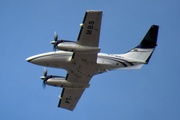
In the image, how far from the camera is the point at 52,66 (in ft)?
96.6

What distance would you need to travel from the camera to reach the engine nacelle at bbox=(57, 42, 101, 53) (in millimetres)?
26469

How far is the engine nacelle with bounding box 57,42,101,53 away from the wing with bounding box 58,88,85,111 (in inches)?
377

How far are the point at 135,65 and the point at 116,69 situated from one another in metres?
2.55

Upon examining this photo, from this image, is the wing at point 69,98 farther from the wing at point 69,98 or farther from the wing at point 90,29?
the wing at point 90,29

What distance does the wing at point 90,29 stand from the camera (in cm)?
2481

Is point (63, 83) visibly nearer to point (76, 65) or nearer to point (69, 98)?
point (69, 98)

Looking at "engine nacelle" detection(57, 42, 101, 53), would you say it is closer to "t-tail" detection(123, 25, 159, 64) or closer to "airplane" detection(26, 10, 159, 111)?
"airplane" detection(26, 10, 159, 111)

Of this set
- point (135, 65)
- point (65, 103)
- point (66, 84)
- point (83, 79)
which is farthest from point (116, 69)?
point (65, 103)

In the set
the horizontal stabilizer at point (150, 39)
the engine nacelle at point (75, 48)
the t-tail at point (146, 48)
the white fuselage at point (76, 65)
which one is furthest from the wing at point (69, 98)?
the horizontal stabilizer at point (150, 39)

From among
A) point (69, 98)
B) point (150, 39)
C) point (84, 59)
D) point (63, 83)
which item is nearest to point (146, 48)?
point (150, 39)

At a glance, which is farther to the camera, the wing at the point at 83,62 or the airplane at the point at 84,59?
the airplane at the point at 84,59

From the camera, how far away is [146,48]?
108 ft

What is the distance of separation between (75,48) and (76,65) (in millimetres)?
3429

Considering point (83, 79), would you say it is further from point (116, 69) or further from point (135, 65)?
point (135, 65)
